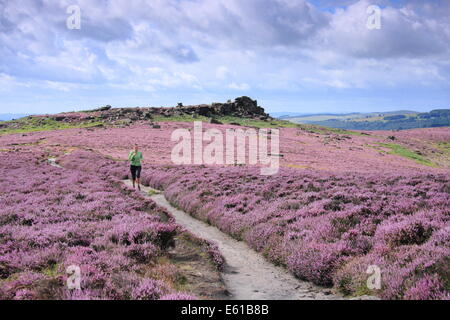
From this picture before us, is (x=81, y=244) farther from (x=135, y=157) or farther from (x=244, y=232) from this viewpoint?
(x=135, y=157)

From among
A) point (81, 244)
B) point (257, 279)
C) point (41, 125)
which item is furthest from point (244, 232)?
point (41, 125)

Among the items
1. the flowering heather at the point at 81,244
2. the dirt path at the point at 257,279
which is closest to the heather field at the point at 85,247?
the flowering heather at the point at 81,244

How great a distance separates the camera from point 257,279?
970 centimetres

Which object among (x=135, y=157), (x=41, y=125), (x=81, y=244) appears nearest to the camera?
(x=81, y=244)

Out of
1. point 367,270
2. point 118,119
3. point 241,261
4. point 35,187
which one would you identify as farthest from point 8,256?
point 118,119

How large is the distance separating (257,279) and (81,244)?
5.56 metres

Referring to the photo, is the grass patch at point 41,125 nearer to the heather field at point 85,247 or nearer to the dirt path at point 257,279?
the heather field at point 85,247

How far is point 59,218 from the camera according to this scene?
12.8 metres

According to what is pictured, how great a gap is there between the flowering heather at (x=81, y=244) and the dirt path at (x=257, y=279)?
2184 mm

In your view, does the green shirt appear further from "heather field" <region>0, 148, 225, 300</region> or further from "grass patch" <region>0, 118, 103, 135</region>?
"grass patch" <region>0, 118, 103, 135</region>

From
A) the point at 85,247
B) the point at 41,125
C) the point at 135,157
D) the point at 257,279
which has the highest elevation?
the point at 41,125

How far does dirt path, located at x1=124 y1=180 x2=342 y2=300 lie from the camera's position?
8.37 m

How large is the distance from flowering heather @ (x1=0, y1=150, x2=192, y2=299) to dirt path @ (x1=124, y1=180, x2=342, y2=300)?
2184 mm

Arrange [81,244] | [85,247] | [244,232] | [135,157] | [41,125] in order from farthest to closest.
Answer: [41,125] < [135,157] < [244,232] < [81,244] < [85,247]
